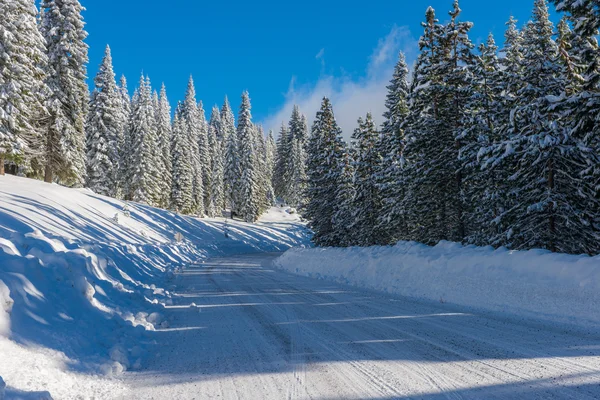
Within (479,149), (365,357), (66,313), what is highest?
(479,149)

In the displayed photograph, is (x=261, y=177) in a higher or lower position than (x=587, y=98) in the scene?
higher

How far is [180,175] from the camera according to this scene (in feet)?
184

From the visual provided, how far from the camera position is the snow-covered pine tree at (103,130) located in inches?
1609

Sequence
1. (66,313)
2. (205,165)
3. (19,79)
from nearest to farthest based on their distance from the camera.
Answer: (66,313), (19,79), (205,165)

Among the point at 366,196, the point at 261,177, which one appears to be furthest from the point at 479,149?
the point at 261,177

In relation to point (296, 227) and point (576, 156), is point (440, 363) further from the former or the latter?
point (296, 227)

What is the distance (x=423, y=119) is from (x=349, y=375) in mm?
15426

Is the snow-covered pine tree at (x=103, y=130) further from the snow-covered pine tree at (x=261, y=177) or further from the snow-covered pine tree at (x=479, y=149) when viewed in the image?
the snow-covered pine tree at (x=479, y=149)

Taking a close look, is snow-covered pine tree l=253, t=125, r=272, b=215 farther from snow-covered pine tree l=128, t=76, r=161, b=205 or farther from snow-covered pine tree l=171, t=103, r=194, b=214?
snow-covered pine tree l=128, t=76, r=161, b=205

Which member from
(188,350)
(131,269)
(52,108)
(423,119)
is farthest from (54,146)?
(188,350)

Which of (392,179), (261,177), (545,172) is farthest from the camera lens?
(261,177)

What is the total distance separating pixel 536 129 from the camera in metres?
12.3

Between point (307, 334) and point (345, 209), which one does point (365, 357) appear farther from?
point (345, 209)

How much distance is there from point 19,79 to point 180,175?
3139cm
